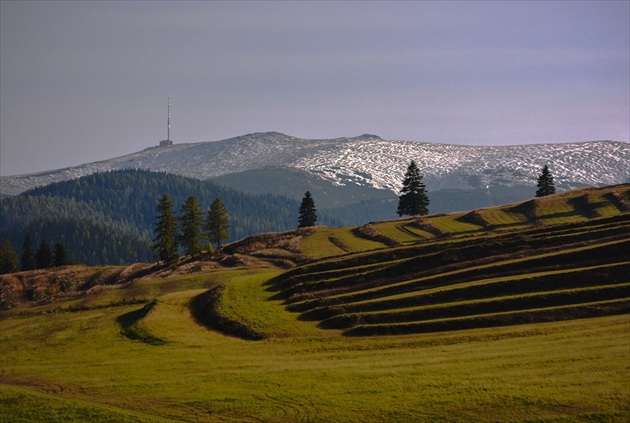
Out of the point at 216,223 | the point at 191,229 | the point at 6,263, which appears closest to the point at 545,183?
the point at 216,223

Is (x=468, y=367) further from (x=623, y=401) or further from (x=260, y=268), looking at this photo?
(x=260, y=268)

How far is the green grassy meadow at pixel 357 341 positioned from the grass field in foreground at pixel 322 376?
162 millimetres

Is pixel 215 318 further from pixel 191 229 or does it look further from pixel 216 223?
pixel 216 223

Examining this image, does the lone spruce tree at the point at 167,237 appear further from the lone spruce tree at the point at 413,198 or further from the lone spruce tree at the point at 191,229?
the lone spruce tree at the point at 413,198

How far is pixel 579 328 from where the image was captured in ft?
198

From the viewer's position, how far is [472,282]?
7656 centimetres

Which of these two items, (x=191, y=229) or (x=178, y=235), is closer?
(x=191, y=229)

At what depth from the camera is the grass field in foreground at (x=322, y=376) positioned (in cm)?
4528

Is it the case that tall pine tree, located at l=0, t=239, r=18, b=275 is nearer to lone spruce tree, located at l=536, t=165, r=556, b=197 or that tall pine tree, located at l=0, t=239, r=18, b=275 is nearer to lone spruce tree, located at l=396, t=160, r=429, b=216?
lone spruce tree, located at l=396, t=160, r=429, b=216

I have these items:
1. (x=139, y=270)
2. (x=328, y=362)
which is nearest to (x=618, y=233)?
(x=328, y=362)

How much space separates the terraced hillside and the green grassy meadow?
214mm

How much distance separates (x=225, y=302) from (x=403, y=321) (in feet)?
68.2

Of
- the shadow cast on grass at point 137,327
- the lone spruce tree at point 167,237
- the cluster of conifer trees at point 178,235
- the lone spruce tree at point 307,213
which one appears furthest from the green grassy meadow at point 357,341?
the lone spruce tree at point 307,213

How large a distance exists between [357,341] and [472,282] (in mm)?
17658
